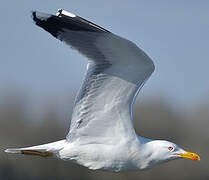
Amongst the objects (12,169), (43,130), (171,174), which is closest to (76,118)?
(171,174)

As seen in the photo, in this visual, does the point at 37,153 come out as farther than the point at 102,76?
Yes

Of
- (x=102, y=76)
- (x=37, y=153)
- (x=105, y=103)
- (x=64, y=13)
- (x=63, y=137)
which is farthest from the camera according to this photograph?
(x=63, y=137)

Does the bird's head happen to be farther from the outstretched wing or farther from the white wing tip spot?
the white wing tip spot

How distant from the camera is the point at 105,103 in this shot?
343 inches

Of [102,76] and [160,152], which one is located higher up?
[102,76]

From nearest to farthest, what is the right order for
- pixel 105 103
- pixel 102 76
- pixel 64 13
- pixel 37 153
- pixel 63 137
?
pixel 64 13 < pixel 102 76 < pixel 105 103 < pixel 37 153 < pixel 63 137

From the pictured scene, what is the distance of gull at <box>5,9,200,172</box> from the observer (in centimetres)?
813

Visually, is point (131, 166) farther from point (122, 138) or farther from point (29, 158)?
point (29, 158)

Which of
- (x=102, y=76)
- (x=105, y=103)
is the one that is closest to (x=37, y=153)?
(x=105, y=103)

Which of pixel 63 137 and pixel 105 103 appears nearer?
pixel 105 103

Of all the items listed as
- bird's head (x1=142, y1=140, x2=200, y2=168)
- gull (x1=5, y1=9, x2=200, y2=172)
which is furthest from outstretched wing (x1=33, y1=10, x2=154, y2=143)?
bird's head (x1=142, y1=140, x2=200, y2=168)

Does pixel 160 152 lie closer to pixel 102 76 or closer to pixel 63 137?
pixel 102 76

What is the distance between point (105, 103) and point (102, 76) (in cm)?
40

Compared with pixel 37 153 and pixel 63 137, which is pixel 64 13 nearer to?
pixel 37 153
